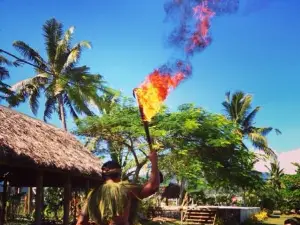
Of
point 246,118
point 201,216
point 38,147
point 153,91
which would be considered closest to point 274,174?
point 246,118

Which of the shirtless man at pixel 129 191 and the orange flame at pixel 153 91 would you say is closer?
the shirtless man at pixel 129 191

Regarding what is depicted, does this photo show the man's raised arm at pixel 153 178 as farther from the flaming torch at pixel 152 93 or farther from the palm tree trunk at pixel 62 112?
the palm tree trunk at pixel 62 112

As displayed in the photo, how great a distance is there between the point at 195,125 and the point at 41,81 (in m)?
11.9

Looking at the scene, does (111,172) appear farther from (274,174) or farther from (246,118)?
(274,174)

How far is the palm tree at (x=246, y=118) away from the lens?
3306cm

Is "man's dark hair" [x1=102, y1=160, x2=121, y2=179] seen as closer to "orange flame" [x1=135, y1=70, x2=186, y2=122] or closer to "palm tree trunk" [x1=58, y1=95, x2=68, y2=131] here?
"orange flame" [x1=135, y1=70, x2=186, y2=122]

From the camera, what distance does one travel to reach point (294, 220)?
429 centimetres

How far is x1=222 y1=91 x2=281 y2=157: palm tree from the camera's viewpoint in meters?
33.1

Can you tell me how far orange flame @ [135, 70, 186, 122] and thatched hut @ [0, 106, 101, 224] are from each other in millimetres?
5423

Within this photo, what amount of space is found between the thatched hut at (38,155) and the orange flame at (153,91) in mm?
5423

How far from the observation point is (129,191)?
3254 mm

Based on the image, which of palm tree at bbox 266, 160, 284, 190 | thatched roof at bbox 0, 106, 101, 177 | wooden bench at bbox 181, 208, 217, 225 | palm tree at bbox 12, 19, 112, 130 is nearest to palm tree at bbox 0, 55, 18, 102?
thatched roof at bbox 0, 106, 101, 177

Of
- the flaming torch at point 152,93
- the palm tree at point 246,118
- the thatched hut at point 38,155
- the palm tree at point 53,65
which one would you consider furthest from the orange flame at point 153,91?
the palm tree at point 246,118

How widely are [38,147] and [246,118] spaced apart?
26.2 metres
